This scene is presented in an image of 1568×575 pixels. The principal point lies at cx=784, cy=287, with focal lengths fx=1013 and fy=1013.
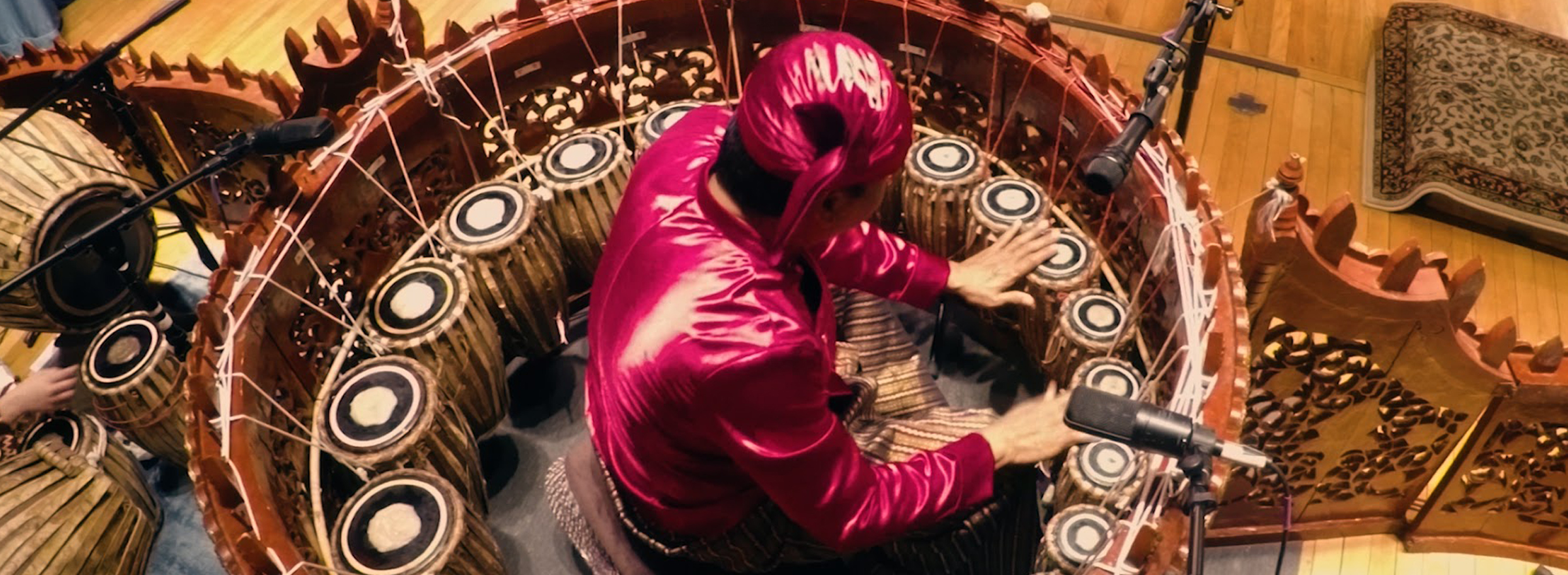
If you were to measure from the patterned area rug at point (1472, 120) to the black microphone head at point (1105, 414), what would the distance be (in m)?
2.44

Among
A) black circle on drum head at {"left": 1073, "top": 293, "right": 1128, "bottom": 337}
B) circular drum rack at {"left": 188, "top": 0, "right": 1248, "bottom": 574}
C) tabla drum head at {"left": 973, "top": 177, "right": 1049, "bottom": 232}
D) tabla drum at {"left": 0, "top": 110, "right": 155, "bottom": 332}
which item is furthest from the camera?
tabla drum at {"left": 0, "top": 110, "right": 155, "bottom": 332}

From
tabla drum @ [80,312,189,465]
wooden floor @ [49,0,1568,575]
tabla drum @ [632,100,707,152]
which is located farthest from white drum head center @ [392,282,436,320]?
wooden floor @ [49,0,1568,575]

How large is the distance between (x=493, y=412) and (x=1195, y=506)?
133 cm

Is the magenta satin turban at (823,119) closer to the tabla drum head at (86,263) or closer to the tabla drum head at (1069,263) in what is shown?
the tabla drum head at (1069,263)

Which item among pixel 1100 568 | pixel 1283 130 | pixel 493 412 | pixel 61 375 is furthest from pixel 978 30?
pixel 61 375

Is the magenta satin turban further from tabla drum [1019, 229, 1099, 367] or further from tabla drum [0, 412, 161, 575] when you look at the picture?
tabla drum [0, 412, 161, 575]

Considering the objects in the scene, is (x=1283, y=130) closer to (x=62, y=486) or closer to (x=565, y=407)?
(x=565, y=407)

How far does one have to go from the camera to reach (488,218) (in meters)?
1.87

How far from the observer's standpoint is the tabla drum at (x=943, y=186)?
6.24 feet

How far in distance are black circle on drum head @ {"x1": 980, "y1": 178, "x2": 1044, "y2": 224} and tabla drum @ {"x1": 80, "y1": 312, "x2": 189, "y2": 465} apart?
1.77 metres

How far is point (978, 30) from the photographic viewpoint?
191 centimetres

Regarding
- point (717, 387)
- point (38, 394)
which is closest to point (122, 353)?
point (38, 394)

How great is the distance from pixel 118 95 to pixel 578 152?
40.0 inches

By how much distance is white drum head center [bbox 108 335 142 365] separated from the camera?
7.23 feet
